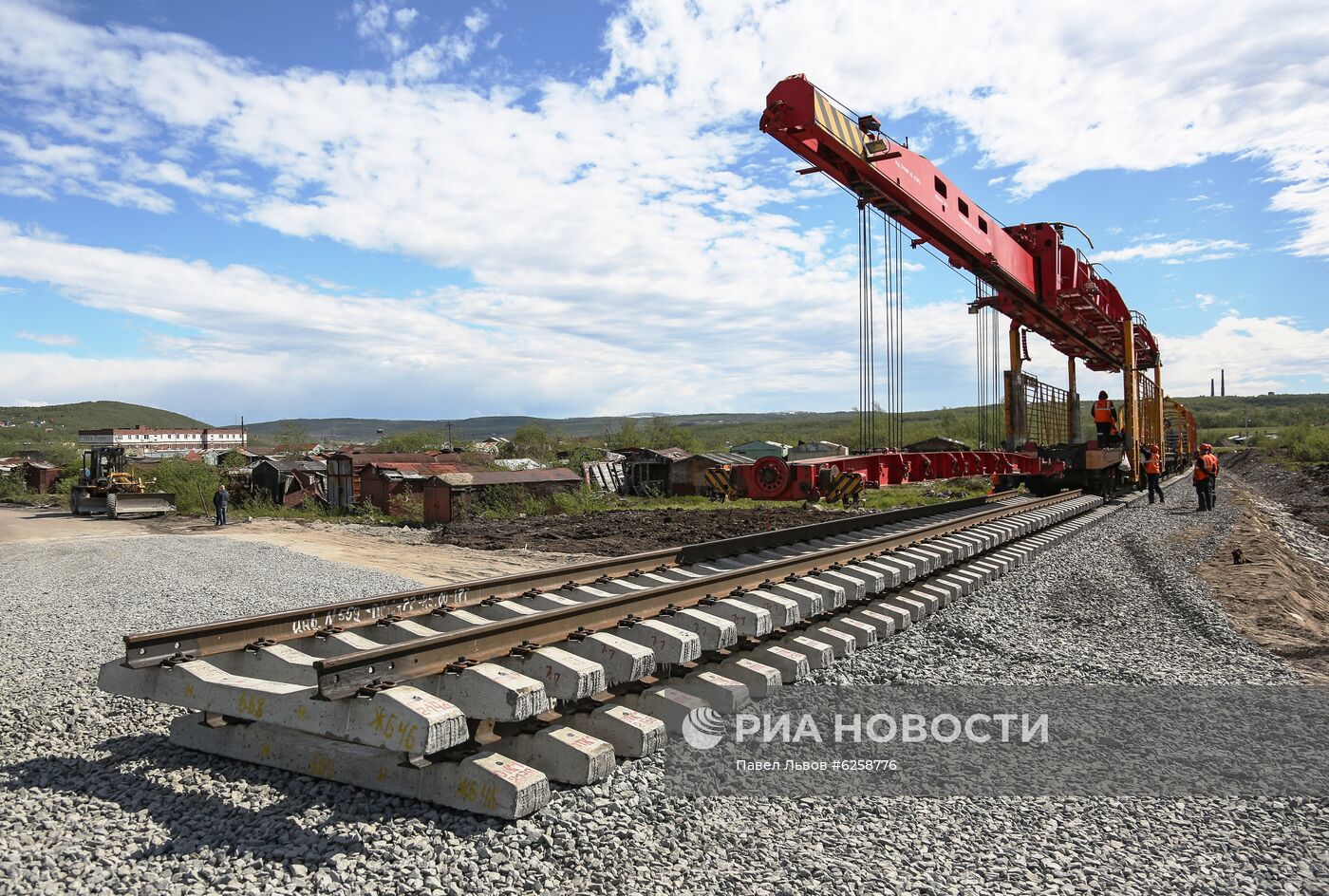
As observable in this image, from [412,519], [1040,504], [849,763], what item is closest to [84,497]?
[412,519]

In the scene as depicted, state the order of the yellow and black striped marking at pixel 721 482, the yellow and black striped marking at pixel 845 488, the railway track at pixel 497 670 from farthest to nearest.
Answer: the yellow and black striped marking at pixel 721 482, the yellow and black striped marking at pixel 845 488, the railway track at pixel 497 670

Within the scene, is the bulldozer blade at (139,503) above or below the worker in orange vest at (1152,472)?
below

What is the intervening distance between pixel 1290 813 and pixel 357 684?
12.6 ft

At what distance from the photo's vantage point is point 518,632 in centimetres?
402

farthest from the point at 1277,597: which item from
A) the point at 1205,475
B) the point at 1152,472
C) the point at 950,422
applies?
the point at 950,422

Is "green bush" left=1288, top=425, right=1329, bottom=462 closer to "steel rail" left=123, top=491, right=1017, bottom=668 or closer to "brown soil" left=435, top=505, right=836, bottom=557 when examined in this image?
"brown soil" left=435, top=505, right=836, bottom=557

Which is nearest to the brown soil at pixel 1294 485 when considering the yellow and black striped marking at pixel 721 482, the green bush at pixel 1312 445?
the green bush at pixel 1312 445

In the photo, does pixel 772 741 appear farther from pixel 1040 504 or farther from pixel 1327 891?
pixel 1040 504

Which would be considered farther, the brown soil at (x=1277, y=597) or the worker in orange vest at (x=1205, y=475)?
the worker in orange vest at (x=1205, y=475)

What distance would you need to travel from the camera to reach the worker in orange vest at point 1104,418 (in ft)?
62.0

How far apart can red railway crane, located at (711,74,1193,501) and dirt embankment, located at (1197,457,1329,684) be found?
3.72 m

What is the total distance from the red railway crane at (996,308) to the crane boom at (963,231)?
0.02 m

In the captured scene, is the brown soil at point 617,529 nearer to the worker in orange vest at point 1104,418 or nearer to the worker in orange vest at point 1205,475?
the worker in orange vest at point 1104,418

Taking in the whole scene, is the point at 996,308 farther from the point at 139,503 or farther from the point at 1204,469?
the point at 139,503
